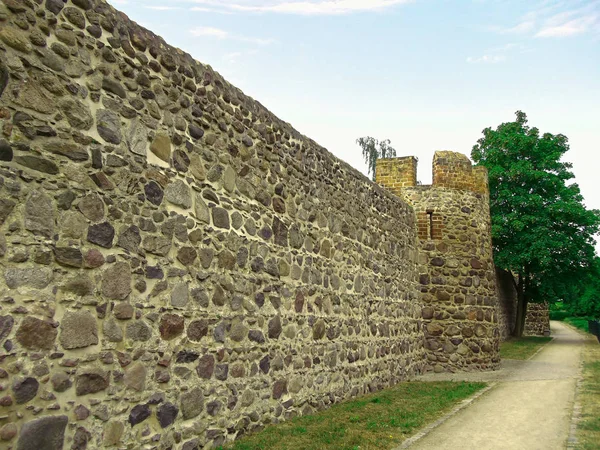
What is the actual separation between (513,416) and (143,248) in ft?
18.8

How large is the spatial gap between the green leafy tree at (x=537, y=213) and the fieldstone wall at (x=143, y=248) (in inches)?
740

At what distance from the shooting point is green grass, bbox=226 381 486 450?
19.2 feet

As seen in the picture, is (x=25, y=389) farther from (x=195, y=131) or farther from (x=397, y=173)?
(x=397, y=173)

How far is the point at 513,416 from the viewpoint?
775 cm

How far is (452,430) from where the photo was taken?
6848 mm

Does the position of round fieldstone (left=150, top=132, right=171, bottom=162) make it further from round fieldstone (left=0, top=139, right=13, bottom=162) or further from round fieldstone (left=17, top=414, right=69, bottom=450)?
round fieldstone (left=17, top=414, right=69, bottom=450)

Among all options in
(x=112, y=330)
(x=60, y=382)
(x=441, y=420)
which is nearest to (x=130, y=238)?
(x=112, y=330)

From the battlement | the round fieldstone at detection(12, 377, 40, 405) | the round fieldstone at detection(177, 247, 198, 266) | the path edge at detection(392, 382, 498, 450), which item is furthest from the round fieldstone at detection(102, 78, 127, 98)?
the battlement

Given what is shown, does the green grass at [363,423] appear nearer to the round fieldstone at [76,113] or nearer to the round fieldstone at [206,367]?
the round fieldstone at [206,367]

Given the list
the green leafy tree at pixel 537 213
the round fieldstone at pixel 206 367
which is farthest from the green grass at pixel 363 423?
the green leafy tree at pixel 537 213

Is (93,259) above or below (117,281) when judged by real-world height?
above

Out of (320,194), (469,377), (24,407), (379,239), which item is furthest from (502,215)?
(24,407)

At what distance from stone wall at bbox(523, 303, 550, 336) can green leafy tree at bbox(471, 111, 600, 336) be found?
854 cm

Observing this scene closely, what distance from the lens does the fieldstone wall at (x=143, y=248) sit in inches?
153
